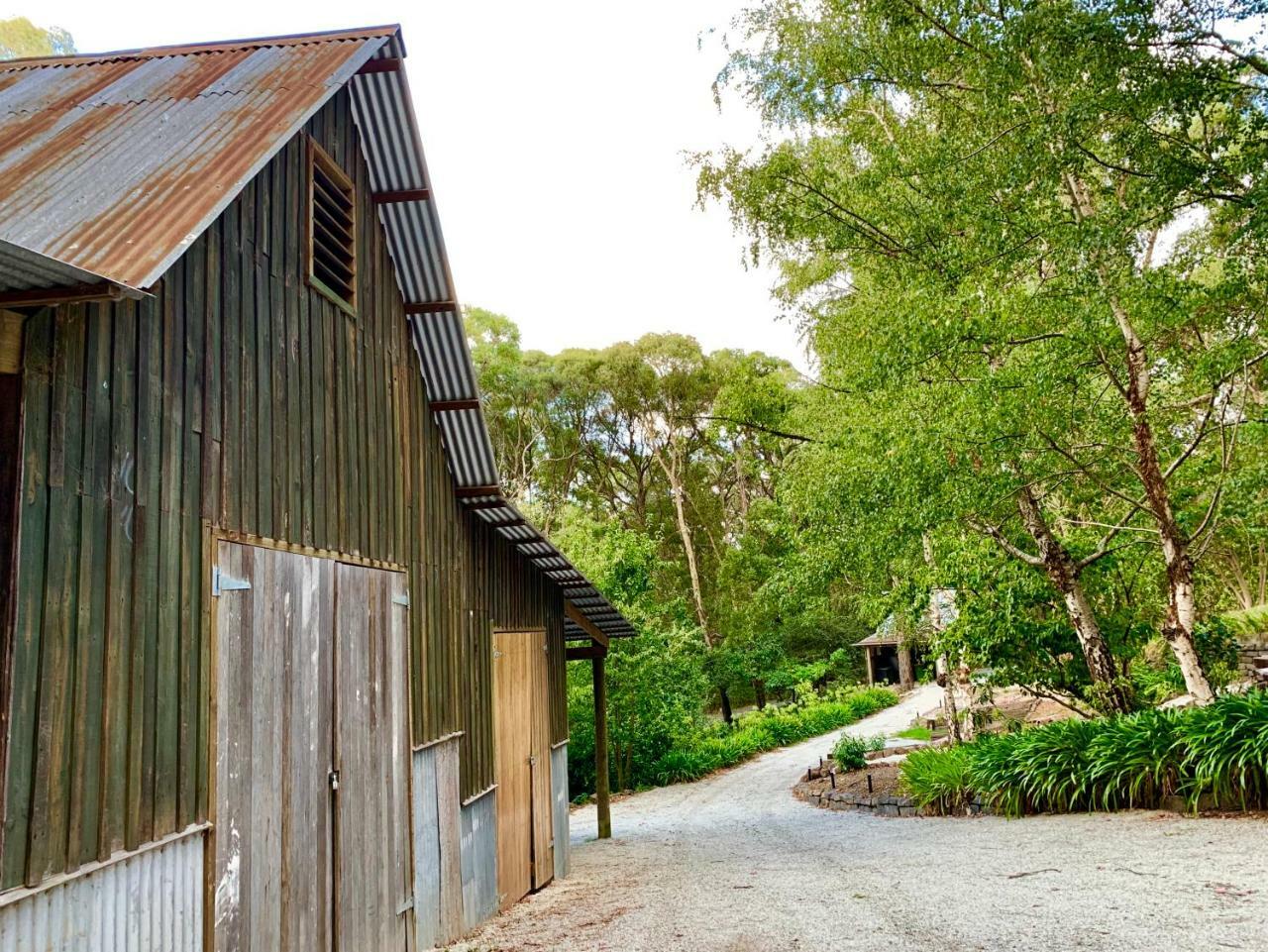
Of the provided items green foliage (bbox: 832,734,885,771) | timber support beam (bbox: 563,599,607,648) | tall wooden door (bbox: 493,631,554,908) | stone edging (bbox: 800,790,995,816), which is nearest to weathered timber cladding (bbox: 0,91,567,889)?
tall wooden door (bbox: 493,631,554,908)

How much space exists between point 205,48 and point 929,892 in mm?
7897

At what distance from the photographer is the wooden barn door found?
Result: 423 centimetres

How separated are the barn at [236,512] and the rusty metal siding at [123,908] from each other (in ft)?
0.04

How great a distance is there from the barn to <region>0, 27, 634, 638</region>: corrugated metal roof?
2 centimetres

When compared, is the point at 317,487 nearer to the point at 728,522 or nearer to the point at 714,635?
the point at 714,635

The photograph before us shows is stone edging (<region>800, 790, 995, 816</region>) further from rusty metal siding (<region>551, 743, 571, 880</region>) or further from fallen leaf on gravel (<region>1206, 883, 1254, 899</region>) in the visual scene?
fallen leaf on gravel (<region>1206, 883, 1254, 899</region>)

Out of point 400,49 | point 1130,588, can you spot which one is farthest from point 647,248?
point 400,49

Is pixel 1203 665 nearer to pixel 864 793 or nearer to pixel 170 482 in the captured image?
pixel 864 793

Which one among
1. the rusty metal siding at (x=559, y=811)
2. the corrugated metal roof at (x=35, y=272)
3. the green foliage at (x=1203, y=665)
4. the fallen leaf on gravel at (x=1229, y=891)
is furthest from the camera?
the green foliage at (x=1203, y=665)

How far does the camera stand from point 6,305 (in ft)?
9.89

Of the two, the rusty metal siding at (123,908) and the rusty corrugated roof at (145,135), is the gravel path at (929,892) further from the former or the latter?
the rusty corrugated roof at (145,135)

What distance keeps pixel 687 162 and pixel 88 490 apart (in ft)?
41.4

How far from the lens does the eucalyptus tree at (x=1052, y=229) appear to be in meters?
8.86

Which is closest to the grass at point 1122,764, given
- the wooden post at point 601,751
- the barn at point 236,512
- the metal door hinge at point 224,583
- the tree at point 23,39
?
the wooden post at point 601,751
